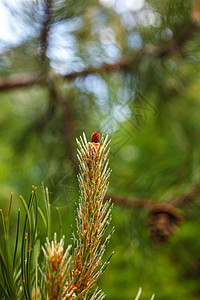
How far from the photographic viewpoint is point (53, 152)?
49cm

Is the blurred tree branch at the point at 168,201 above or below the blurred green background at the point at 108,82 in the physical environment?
below

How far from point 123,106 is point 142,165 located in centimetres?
34

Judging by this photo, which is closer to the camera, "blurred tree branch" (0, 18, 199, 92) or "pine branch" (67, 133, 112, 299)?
"pine branch" (67, 133, 112, 299)

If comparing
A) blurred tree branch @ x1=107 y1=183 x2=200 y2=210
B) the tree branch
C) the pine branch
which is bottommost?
blurred tree branch @ x1=107 y1=183 x2=200 y2=210

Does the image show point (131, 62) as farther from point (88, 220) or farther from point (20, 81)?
point (88, 220)

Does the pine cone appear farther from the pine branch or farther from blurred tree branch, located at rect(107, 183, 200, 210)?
the pine branch

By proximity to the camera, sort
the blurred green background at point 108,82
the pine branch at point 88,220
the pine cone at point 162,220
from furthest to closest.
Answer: the pine cone at point 162,220 → the blurred green background at point 108,82 → the pine branch at point 88,220

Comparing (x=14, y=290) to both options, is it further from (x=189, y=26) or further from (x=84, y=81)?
(x=189, y=26)

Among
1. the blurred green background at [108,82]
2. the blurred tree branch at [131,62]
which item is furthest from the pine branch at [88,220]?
the blurred tree branch at [131,62]

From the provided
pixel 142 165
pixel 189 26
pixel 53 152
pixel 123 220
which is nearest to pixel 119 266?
pixel 142 165

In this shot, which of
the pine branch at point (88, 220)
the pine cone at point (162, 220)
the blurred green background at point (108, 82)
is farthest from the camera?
the pine cone at point (162, 220)

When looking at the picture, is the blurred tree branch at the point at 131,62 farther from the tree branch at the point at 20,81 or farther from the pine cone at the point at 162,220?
the pine cone at the point at 162,220

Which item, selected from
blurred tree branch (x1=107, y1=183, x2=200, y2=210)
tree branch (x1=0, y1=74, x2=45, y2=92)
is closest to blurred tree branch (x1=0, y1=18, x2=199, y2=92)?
tree branch (x1=0, y1=74, x2=45, y2=92)

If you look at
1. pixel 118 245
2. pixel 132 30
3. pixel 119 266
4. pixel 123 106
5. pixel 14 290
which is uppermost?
pixel 132 30
